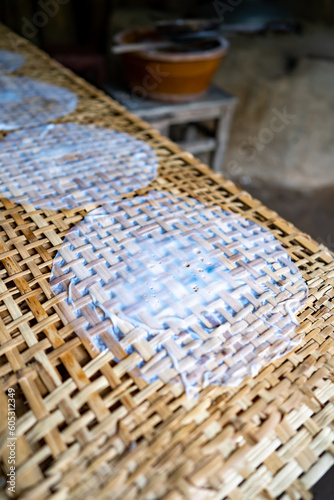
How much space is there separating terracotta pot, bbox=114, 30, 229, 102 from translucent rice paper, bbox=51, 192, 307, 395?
4.98 ft

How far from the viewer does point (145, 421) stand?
18.5 inches

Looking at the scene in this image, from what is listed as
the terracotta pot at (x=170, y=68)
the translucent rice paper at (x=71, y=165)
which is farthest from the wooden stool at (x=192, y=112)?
the translucent rice paper at (x=71, y=165)

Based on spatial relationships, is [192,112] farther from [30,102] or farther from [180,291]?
[180,291]

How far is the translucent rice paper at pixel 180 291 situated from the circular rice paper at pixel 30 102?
1.51 feet

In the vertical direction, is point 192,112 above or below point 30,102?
below

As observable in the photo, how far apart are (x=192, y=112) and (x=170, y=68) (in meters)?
0.30

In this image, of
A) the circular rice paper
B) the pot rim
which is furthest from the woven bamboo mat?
the pot rim

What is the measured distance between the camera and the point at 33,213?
0.76 meters

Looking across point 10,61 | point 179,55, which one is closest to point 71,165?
point 10,61

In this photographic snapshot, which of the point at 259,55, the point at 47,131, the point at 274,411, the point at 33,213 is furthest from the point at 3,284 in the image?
the point at 259,55

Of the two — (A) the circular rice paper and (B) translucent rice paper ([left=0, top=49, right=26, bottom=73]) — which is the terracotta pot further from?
(A) the circular rice paper

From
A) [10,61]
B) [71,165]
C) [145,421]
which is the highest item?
[10,61]

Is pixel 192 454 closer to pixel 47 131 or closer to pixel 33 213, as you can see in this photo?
pixel 33 213

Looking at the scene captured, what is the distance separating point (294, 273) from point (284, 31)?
2.89m
